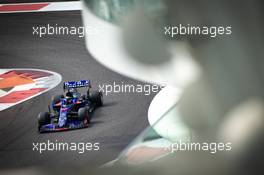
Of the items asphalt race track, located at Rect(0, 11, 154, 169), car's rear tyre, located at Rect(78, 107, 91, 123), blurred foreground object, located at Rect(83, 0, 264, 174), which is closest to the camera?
blurred foreground object, located at Rect(83, 0, 264, 174)

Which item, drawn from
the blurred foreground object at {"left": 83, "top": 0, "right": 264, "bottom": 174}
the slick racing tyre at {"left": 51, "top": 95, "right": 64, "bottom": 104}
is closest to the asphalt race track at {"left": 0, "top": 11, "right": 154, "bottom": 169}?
the slick racing tyre at {"left": 51, "top": 95, "right": 64, "bottom": 104}

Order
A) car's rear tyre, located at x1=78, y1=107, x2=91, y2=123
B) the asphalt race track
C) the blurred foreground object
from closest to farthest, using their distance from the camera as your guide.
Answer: the blurred foreground object < the asphalt race track < car's rear tyre, located at x1=78, y1=107, x2=91, y2=123

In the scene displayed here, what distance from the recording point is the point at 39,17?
131 centimetres

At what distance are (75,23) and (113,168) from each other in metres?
0.97

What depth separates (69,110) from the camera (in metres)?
1.36

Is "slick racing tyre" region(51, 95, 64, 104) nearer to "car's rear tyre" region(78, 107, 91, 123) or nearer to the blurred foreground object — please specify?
"car's rear tyre" region(78, 107, 91, 123)

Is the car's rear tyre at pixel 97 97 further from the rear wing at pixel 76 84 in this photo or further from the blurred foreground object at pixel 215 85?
the blurred foreground object at pixel 215 85

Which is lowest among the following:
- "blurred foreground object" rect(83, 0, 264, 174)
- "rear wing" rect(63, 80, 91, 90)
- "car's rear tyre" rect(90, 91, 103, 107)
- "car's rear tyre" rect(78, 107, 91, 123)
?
"car's rear tyre" rect(78, 107, 91, 123)

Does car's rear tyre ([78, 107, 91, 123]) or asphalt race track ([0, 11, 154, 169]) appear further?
car's rear tyre ([78, 107, 91, 123])

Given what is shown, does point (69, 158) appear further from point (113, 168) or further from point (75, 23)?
point (113, 168)

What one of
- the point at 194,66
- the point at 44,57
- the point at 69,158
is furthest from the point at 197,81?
the point at 44,57

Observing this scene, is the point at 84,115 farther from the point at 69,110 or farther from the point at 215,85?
the point at 215,85

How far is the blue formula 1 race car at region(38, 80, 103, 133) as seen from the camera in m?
1.26

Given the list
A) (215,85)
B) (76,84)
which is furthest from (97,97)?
(215,85)
